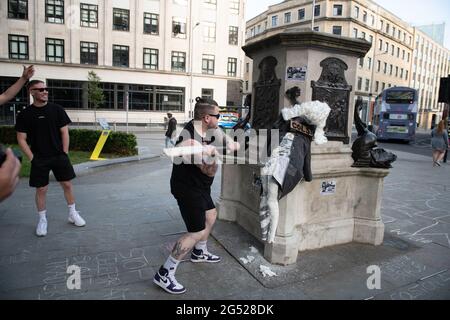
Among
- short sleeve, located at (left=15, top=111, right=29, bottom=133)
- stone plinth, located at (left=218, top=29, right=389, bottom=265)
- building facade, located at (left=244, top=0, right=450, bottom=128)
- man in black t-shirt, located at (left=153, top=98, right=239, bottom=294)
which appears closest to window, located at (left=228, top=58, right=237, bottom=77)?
building facade, located at (left=244, top=0, right=450, bottom=128)

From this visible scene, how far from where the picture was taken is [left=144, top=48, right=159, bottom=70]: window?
112 ft

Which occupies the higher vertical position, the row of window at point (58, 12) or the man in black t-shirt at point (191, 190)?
the row of window at point (58, 12)

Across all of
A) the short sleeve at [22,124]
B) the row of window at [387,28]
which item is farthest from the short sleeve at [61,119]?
the row of window at [387,28]

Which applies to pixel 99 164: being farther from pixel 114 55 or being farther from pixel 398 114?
pixel 114 55

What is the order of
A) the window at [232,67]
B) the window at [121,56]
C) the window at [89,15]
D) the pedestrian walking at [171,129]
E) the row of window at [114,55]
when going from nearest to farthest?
the pedestrian walking at [171,129] < the row of window at [114,55] < the window at [89,15] < the window at [121,56] < the window at [232,67]

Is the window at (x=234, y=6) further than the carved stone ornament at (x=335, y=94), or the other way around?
the window at (x=234, y=6)

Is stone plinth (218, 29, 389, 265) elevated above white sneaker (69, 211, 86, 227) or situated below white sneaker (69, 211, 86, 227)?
above

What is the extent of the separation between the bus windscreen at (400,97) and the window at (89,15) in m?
26.9

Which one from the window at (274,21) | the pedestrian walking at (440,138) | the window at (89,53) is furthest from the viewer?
the window at (274,21)

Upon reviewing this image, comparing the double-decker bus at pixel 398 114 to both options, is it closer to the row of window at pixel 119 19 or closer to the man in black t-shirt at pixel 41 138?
the row of window at pixel 119 19

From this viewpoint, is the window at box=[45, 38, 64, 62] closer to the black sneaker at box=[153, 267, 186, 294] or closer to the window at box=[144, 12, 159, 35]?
the window at box=[144, 12, 159, 35]

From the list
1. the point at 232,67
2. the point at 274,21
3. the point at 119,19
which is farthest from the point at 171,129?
the point at 274,21

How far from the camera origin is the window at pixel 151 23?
3384cm

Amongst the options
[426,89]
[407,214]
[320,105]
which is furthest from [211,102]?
[426,89]
